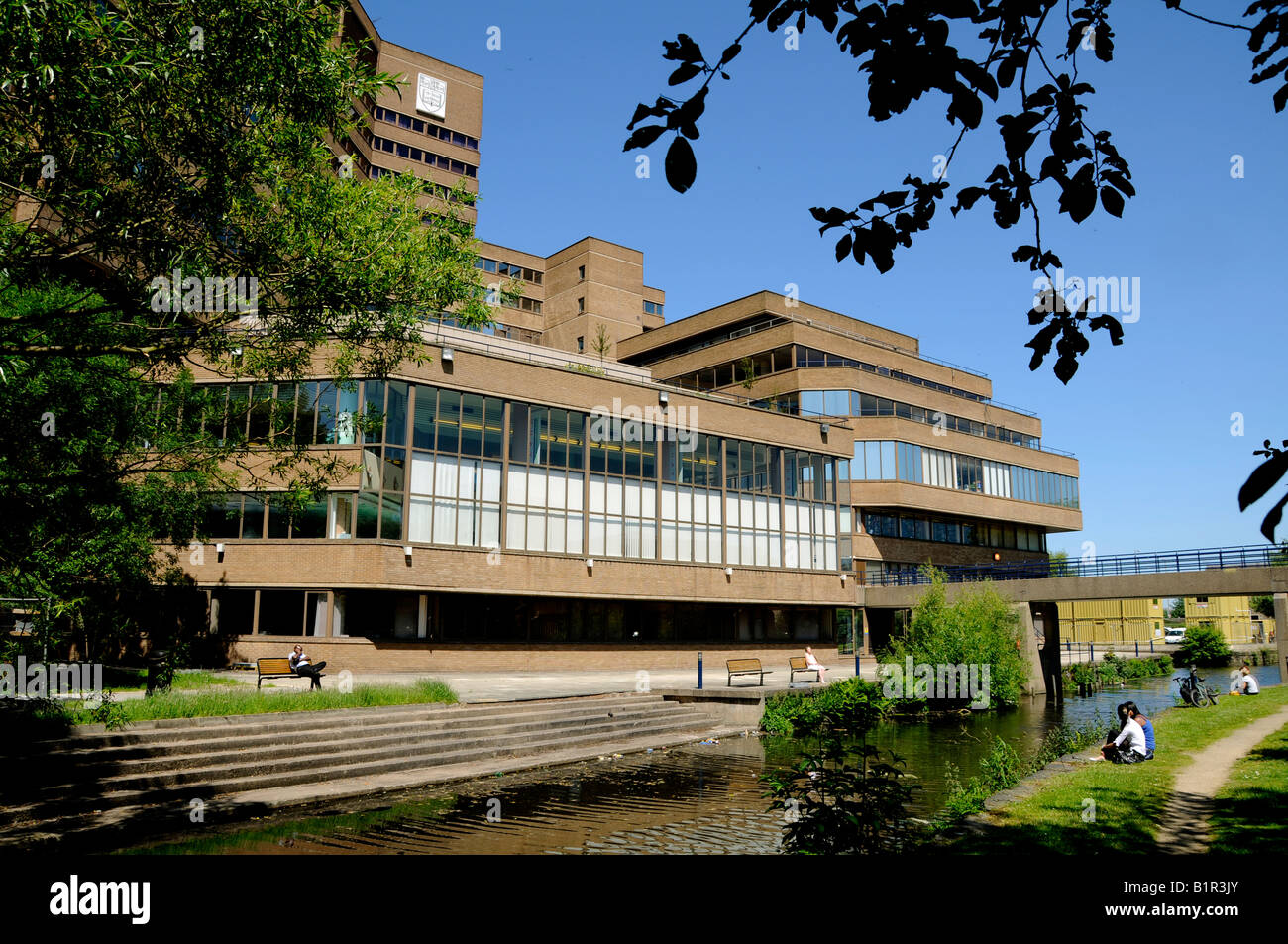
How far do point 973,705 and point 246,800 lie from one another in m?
22.0

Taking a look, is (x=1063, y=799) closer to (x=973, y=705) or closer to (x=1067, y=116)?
(x=1067, y=116)

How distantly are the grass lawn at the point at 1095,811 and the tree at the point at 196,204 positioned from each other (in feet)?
33.4

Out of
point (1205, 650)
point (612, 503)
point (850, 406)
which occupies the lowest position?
point (1205, 650)

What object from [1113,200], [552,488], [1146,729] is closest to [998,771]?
[1146,729]

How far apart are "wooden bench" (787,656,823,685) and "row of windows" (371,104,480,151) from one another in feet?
156

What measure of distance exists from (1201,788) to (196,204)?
14.6 metres

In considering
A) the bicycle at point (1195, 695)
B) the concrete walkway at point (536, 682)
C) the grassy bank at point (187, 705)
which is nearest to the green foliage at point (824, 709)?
the concrete walkway at point (536, 682)

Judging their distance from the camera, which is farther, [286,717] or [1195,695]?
[1195,695]

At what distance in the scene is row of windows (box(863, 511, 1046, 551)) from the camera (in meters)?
52.3

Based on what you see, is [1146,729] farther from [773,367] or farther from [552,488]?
[773,367]

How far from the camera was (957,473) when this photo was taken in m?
55.1

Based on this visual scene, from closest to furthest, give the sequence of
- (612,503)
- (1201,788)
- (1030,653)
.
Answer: (1201,788)
(1030,653)
(612,503)

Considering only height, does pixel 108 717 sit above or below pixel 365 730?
above
